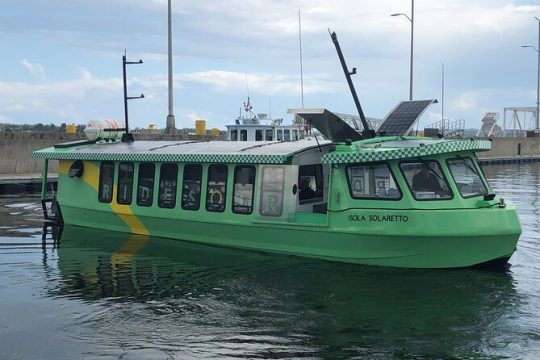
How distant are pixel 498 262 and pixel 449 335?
384 cm

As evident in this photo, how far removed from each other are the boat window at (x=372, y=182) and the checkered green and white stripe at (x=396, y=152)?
30cm

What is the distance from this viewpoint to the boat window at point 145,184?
640 inches

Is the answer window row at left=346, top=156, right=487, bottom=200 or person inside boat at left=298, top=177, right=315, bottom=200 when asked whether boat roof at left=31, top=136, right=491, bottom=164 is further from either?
person inside boat at left=298, top=177, right=315, bottom=200

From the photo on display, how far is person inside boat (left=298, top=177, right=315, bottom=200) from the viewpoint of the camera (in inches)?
571

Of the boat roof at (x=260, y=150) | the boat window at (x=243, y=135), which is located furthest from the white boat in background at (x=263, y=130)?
the boat roof at (x=260, y=150)

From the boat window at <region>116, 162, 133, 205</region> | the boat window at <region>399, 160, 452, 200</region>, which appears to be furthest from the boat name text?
the boat window at <region>116, 162, 133, 205</region>

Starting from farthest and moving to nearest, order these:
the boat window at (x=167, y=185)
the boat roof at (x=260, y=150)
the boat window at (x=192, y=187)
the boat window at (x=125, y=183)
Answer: the boat window at (x=125, y=183)
the boat window at (x=167, y=185)
the boat window at (x=192, y=187)
the boat roof at (x=260, y=150)

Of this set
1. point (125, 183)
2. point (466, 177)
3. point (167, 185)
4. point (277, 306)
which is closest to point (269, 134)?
point (125, 183)

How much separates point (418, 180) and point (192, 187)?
5.47 meters

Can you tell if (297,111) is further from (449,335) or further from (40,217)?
(40,217)

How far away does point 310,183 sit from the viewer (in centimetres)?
1484

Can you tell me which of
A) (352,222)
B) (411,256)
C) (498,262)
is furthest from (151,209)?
(498,262)

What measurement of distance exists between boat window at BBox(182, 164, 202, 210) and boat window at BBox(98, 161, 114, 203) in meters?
2.54

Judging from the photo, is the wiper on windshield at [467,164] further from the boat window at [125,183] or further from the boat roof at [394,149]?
the boat window at [125,183]
